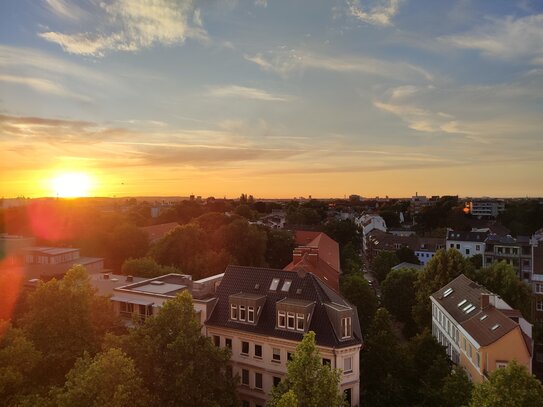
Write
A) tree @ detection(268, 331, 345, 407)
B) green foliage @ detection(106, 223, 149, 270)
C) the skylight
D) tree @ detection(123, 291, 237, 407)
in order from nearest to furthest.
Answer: tree @ detection(268, 331, 345, 407), tree @ detection(123, 291, 237, 407), the skylight, green foliage @ detection(106, 223, 149, 270)

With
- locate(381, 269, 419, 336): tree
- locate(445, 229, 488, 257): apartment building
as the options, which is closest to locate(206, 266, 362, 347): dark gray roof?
locate(381, 269, 419, 336): tree

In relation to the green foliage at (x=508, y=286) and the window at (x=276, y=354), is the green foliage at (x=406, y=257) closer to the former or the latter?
the green foliage at (x=508, y=286)

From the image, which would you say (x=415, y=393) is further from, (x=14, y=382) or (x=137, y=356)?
(x=14, y=382)

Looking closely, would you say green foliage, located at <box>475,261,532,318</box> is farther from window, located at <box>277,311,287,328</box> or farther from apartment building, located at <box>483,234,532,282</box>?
window, located at <box>277,311,287,328</box>

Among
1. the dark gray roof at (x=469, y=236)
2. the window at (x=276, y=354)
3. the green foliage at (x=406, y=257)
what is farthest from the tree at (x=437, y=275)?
the dark gray roof at (x=469, y=236)

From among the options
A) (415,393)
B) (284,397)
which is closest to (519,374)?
(284,397)
